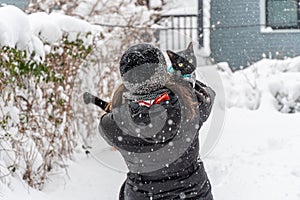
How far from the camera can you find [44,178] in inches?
169

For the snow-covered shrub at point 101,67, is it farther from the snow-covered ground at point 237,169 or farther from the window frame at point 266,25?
the window frame at point 266,25

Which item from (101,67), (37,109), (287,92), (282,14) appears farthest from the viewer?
(282,14)

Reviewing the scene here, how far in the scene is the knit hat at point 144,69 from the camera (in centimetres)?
207

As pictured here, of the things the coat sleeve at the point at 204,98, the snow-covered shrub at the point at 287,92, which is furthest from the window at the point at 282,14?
the coat sleeve at the point at 204,98

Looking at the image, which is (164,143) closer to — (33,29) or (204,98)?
(204,98)

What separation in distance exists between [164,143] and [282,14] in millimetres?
10308

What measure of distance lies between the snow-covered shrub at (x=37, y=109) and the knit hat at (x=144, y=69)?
1.75 metres

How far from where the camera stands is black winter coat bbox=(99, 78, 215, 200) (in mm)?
2141

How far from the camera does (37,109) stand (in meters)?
4.24

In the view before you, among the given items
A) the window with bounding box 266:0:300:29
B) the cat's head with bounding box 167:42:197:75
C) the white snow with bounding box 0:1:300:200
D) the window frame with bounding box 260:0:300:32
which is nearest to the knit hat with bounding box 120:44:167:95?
the cat's head with bounding box 167:42:197:75

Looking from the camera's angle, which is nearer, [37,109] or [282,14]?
[37,109]

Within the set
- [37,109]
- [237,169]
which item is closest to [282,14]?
[237,169]

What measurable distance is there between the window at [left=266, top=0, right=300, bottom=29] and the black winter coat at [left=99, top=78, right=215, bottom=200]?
995 cm

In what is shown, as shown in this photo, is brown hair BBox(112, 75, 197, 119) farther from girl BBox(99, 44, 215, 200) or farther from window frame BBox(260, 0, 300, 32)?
window frame BBox(260, 0, 300, 32)
